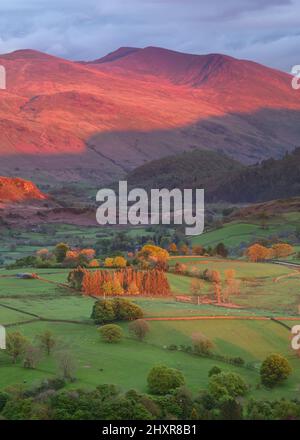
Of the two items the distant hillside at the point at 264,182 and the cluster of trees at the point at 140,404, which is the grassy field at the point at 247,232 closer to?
the distant hillside at the point at 264,182

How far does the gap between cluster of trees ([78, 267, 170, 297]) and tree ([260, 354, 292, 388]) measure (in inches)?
669

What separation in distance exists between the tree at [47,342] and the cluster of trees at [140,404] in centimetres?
439

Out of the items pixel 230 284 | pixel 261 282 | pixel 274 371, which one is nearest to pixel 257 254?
pixel 261 282

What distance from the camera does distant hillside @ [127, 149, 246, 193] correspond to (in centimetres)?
15100

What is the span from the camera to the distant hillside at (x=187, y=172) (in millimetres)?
151000

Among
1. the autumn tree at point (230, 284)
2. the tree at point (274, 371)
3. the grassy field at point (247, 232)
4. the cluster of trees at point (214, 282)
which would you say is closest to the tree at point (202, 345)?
the tree at point (274, 371)

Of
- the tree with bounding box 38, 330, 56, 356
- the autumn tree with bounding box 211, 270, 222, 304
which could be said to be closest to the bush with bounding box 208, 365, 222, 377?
the tree with bounding box 38, 330, 56, 356

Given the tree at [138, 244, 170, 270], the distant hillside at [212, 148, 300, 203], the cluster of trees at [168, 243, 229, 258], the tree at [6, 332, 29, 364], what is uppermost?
the distant hillside at [212, 148, 300, 203]

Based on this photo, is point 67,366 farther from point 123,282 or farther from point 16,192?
point 16,192

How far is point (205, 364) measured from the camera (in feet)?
108

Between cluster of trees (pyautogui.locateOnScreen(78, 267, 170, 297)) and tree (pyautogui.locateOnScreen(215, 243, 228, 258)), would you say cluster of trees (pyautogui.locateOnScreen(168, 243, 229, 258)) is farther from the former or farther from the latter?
cluster of trees (pyautogui.locateOnScreen(78, 267, 170, 297))

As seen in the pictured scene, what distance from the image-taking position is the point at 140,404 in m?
25.3

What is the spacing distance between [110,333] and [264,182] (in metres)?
105

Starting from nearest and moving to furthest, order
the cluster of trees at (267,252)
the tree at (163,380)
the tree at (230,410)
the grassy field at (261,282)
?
1. the tree at (230,410)
2. the tree at (163,380)
3. the grassy field at (261,282)
4. the cluster of trees at (267,252)
